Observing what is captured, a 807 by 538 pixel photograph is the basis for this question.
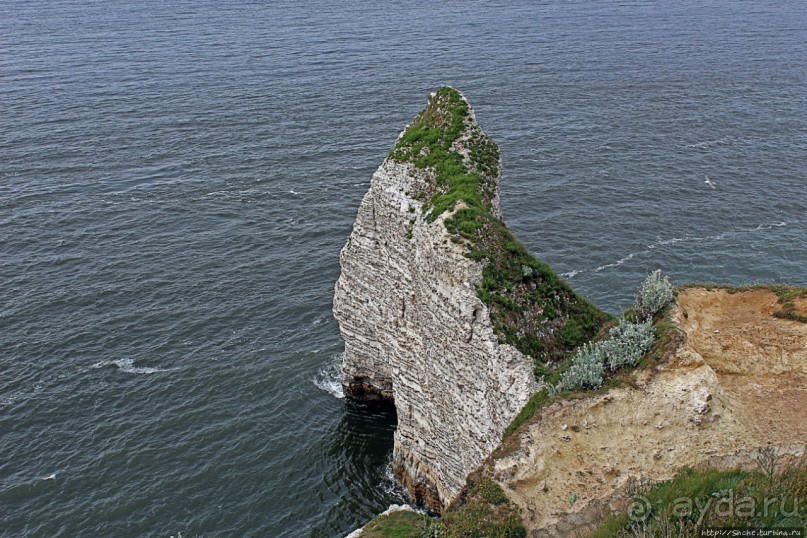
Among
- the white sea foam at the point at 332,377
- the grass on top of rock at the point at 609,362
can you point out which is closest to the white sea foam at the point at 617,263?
the white sea foam at the point at 332,377

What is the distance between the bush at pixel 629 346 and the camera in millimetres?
26844

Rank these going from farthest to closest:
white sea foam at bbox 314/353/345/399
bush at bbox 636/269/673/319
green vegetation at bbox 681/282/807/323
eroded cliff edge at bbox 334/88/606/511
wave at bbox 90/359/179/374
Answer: wave at bbox 90/359/179/374
white sea foam at bbox 314/353/345/399
eroded cliff edge at bbox 334/88/606/511
bush at bbox 636/269/673/319
green vegetation at bbox 681/282/807/323

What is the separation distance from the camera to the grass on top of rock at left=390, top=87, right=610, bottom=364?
A: 34.0 meters

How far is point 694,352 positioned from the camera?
26.4 m

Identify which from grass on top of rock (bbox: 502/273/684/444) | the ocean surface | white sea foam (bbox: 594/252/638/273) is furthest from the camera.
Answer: white sea foam (bbox: 594/252/638/273)

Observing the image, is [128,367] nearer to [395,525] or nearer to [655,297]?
[395,525]

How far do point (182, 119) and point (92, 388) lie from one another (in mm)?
52754

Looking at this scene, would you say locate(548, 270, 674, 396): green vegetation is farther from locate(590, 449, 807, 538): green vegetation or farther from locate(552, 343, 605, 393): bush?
locate(590, 449, 807, 538): green vegetation

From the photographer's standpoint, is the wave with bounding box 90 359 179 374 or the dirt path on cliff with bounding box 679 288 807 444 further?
the wave with bounding box 90 359 179 374

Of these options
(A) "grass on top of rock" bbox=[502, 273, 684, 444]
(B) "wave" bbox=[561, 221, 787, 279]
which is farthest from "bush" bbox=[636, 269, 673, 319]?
(B) "wave" bbox=[561, 221, 787, 279]

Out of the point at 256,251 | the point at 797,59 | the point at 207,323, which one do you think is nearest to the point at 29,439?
the point at 207,323

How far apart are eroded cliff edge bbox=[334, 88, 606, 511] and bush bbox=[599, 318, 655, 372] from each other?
516 centimetres

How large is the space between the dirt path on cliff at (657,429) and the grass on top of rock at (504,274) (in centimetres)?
687

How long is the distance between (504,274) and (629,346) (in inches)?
352
